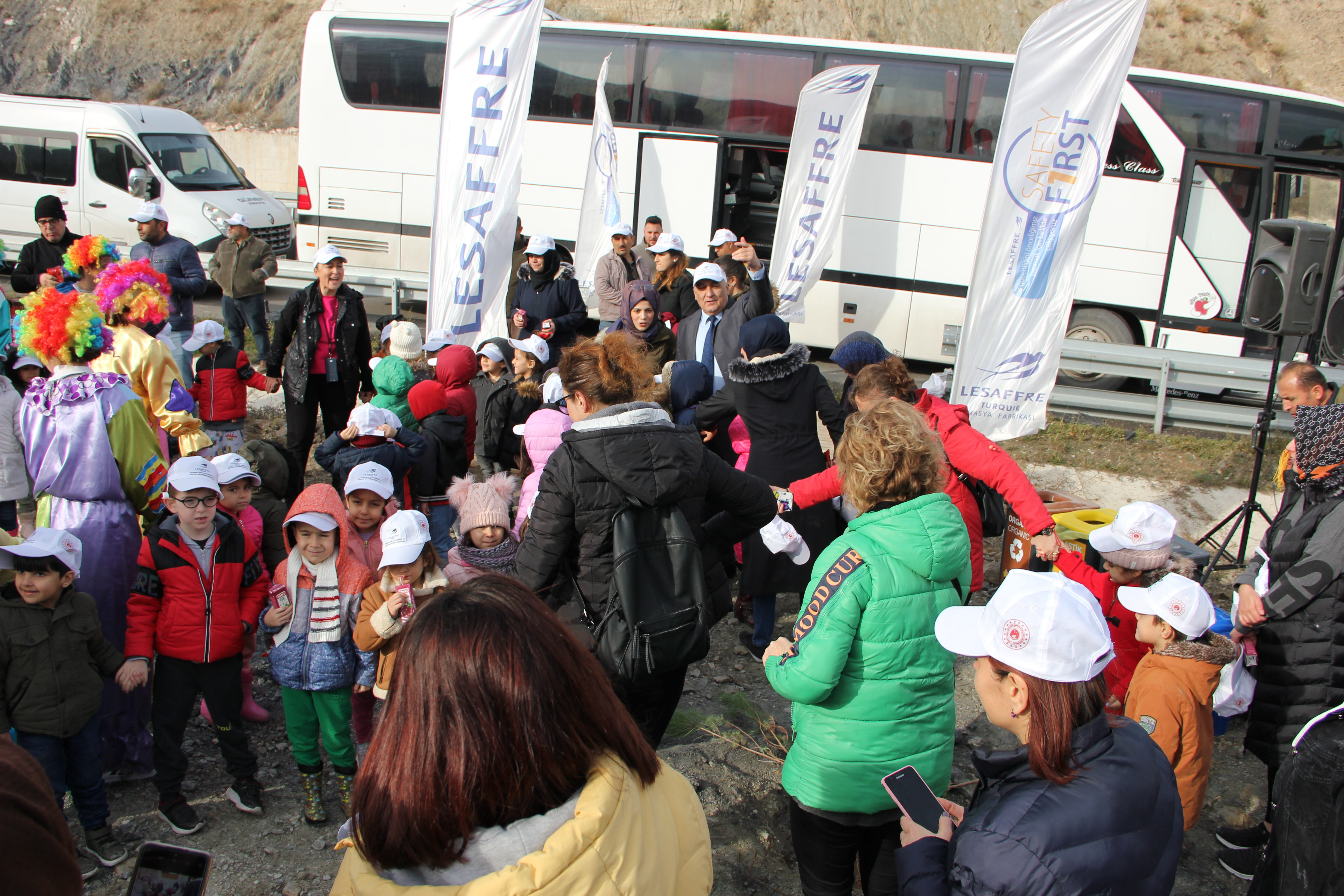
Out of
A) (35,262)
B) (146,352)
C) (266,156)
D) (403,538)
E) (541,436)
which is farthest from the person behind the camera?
(266,156)

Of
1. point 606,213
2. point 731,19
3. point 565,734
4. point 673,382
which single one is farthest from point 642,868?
point 731,19

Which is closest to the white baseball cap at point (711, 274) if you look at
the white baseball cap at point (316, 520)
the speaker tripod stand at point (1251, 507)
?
the speaker tripod stand at point (1251, 507)

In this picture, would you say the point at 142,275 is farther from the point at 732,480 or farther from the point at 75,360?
the point at 732,480

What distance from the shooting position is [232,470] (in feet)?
11.9

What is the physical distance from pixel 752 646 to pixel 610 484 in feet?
8.40

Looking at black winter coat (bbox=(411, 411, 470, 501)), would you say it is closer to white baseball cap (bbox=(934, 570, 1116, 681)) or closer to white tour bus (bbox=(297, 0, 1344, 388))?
white baseball cap (bbox=(934, 570, 1116, 681))

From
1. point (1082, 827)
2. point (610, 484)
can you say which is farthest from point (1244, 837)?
point (610, 484)

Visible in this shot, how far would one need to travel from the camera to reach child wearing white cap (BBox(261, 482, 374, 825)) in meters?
3.36

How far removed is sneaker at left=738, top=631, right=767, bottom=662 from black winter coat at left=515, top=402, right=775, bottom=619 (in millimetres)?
2205

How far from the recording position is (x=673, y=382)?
5.23 m

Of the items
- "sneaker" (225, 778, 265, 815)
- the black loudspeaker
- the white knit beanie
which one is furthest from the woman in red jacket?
the black loudspeaker

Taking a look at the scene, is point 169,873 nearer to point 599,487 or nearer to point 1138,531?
point 599,487

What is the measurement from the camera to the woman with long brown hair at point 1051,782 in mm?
1623

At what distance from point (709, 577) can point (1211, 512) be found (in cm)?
638
